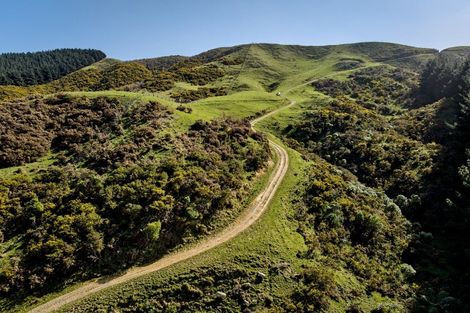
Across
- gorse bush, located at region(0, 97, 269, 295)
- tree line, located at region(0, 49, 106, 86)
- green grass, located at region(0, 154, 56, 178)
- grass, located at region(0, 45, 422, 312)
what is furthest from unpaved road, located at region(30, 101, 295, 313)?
tree line, located at region(0, 49, 106, 86)

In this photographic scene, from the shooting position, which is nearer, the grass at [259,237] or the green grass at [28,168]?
the grass at [259,237]

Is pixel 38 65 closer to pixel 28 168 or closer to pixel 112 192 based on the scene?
pixel 28 168

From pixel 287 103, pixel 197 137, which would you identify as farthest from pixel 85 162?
pixel 287 103

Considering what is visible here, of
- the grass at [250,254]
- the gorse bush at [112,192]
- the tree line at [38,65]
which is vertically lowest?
the grass at [250,254]

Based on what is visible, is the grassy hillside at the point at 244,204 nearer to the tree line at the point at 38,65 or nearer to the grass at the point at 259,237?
the grass at the point at 259,237

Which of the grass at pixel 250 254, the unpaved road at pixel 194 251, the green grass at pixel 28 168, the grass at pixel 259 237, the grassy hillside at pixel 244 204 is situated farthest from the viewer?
the green grass at pixel 28 168

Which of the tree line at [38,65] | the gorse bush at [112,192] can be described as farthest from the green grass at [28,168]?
the tree line at [38,65]

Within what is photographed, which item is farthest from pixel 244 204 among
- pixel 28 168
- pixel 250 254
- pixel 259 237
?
pixel 28 168

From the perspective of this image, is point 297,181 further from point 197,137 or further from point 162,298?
point 162,298

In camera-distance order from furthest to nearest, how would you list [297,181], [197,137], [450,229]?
[197,137] → [297,181] → [450,229]
